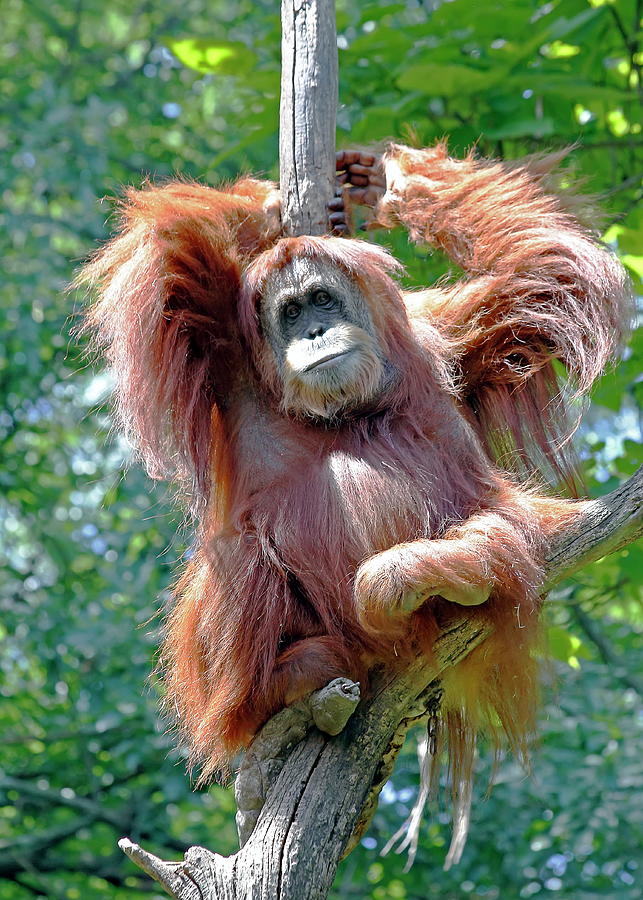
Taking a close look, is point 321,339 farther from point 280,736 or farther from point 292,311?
point 280,736

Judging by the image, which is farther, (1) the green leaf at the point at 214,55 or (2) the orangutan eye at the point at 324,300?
(1) the green leaf at the point at 214,55

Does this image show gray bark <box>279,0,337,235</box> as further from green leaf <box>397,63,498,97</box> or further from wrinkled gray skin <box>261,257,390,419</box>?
green leaf <box>397,63,498,97</box>

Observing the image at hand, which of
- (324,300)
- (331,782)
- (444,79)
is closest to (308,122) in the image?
(324,300)

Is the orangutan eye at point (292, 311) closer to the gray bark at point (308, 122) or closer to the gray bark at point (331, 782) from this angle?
the gray bark at point (308, 122)

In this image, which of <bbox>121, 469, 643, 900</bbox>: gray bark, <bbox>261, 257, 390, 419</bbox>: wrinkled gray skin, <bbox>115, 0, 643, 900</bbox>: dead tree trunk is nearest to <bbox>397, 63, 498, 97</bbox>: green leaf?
<bbox>115, 0, 643, 900</bbox>: dead tree trunk

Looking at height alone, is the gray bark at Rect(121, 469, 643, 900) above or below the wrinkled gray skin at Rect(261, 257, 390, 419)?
below

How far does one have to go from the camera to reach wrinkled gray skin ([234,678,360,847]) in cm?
226

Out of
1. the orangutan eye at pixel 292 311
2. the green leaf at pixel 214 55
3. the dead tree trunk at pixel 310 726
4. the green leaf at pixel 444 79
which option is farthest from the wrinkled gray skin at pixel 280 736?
the green leaf at pixel 214 55

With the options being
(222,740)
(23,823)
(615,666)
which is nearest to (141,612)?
(23,823)

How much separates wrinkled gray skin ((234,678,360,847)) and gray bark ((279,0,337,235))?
4.12ft

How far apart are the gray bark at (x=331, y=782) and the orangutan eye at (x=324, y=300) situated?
792 mm

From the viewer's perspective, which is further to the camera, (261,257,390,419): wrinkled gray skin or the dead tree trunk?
(261,257,390,419): wrinkled gray skin

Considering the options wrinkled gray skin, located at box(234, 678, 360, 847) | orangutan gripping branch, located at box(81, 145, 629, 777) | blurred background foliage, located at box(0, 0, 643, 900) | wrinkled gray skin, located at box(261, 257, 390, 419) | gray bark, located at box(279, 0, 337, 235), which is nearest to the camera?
wrinkled gray skin, located at box(234, 678, 360, 847)

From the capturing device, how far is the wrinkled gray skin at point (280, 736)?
2258mm
